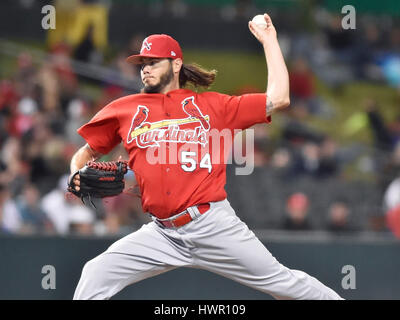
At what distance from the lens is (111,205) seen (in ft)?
31.6

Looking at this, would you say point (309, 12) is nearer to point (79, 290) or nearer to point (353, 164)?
point (353, 164)

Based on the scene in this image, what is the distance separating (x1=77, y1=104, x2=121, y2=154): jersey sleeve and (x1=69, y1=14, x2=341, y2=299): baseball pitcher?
2 cm

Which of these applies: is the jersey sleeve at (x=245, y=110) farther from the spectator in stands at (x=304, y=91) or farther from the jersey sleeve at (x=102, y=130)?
the spectator in stands at (x=304, y=91)

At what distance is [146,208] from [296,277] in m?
1.07

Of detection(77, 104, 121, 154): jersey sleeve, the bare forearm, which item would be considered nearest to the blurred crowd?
detection(77, 104, 121, 154): jersey sleeve

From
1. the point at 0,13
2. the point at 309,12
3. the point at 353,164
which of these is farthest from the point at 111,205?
the point at 309,12

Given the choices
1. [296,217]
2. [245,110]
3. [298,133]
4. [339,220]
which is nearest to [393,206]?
[339,220]

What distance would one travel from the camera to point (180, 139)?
5.46 meters

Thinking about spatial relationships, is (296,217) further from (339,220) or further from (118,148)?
(118,148)

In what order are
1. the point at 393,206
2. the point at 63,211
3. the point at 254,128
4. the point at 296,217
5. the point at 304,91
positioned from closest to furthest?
the point at 63,211, the point at 296,217, the point at 393,206, the point at 254,128, the point at 304,91

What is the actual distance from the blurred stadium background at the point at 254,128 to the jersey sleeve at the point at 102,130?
1.21m

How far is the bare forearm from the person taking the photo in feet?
17.6

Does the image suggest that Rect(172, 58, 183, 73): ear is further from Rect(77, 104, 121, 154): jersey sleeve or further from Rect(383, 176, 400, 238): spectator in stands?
Rect(383, 176, 400, 238): spectator in stands

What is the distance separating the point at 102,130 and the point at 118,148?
4469 millimetres
